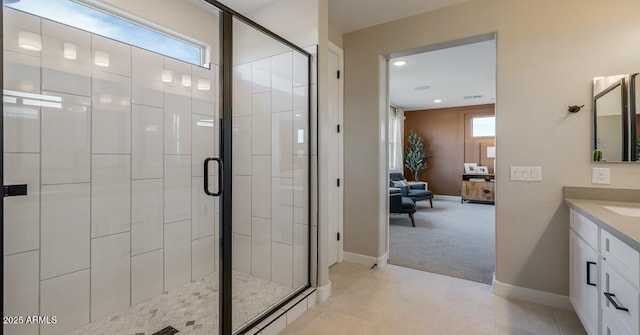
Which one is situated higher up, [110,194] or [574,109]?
[574,109]

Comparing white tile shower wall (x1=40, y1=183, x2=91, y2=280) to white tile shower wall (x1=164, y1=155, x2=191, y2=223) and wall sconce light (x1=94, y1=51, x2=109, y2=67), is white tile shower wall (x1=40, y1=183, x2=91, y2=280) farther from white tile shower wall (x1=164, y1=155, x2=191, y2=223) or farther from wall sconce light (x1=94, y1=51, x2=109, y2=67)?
wall sconce light (x1=94, y1=51, x2=109, y2=67)

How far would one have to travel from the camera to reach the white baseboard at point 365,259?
Result: 121 inches

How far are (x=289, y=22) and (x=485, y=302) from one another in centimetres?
283

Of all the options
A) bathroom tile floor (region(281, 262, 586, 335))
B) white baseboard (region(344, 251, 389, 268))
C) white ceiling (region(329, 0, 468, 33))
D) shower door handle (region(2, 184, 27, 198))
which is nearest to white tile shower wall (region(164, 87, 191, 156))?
shower door handle (region(2, 184, 27, 198))

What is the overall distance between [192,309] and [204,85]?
190 centimetres

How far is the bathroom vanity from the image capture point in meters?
1.21

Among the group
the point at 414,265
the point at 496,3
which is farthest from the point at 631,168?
the point at 414,265

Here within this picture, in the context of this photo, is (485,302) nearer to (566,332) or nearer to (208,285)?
(566,332)

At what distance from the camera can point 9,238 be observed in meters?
1.64

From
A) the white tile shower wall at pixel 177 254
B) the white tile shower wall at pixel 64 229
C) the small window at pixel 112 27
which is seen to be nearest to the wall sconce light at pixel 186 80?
the small window at pixel 112 27

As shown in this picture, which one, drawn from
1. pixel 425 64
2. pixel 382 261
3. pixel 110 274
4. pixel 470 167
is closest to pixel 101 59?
pixel 110 274

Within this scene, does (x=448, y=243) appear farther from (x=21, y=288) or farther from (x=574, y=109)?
(x=21, y=288)

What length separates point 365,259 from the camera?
3148 millimetres

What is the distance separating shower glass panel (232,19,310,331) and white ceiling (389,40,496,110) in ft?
7.28
